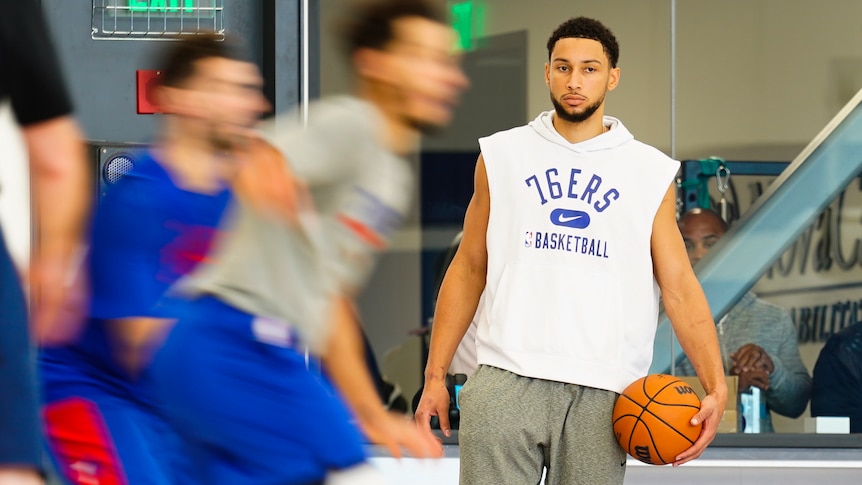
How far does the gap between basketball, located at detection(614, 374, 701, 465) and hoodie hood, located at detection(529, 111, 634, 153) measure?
777 millimetres

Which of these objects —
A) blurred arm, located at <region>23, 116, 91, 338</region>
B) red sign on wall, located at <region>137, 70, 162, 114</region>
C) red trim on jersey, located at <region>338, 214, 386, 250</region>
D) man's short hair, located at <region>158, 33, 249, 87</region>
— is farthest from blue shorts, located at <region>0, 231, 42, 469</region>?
red sign on wall, located at <region>137, 70, 162, 114</region>

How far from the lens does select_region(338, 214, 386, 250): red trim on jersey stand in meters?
3.42

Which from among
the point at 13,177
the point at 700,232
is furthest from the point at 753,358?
the point at 13,177

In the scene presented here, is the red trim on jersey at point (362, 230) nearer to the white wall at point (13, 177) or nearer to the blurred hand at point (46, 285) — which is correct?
the blurred hand at point (46, 285)

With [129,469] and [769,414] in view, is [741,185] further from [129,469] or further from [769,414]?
[129,469]

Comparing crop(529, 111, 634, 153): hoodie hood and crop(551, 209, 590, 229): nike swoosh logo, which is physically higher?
crop(529, 111, 634, 153): hoodie hood

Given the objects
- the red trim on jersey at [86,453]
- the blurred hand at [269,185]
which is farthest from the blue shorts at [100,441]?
the blurred hand at [269,185]

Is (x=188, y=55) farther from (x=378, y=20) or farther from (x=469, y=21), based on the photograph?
(x=469, y=21)

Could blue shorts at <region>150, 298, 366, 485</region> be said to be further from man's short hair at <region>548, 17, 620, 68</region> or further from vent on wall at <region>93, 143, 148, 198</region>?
vent on wall at <region>93, 143, 148, 198</region>

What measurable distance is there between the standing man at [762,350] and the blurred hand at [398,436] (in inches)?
170

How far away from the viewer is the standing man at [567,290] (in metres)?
5.05

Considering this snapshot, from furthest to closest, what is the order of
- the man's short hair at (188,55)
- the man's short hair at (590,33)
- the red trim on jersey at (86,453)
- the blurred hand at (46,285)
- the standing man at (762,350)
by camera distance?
the standing man at (762,350), the man's short hair at (590,33), the man's short hair at (188,55), the red trim on jersey at (86,453), the blurred hand at (46,285)

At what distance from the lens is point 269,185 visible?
3.29m

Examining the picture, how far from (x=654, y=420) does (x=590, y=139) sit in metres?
0.96
